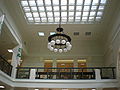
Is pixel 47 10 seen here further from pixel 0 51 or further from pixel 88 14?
pixel 0 51

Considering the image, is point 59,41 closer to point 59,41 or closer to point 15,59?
point 59,41

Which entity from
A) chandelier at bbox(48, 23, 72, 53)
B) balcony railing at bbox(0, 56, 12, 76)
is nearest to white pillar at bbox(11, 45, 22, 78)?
balcony railing at bbox(0, 56, 12, 76)

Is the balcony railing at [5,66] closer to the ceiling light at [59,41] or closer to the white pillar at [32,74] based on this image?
the white pillar at [32,74]

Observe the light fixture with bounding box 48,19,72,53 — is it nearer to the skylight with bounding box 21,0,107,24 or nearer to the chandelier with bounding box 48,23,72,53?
the chandelier with bounding box 48,23,72,53

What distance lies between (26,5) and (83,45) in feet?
22.9

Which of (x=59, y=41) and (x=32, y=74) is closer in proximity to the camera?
(x=59, y=41)

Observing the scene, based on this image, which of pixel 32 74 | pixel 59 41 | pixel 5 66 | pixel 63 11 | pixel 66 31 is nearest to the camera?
pixel 59 41

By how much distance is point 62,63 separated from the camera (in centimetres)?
1661

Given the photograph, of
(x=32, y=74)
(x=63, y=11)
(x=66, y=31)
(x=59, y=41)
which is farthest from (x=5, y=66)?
(x=66, y=31)

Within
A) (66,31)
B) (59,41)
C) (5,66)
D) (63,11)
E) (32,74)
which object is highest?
(63,11)

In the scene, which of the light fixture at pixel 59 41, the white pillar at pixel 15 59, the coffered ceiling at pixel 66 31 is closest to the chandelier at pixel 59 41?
the light fixture at pixel 59 41

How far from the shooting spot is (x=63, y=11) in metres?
12.1

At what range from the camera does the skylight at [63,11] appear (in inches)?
445

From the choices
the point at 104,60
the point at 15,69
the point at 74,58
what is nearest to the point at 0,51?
the point at 15,69
